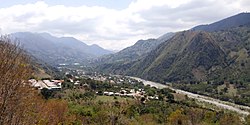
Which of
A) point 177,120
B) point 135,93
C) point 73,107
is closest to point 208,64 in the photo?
point 135,93

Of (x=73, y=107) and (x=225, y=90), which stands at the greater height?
(x=73, y=107)

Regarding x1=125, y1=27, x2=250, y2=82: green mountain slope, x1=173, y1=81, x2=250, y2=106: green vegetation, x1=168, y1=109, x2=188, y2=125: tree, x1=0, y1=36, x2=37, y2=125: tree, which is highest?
x1=0, y1=36, x2=37, y2=125: tree

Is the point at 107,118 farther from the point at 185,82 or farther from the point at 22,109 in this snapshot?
the point at 185,82

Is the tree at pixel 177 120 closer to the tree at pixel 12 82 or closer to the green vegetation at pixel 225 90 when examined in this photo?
the tree at pixel 12 82

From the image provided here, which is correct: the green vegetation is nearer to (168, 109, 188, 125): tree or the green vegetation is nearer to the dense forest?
the dense forest

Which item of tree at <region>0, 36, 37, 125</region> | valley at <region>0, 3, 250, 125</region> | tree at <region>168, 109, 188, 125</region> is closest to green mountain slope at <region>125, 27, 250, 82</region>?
valley at <region>0, 3, 250, 125</region>

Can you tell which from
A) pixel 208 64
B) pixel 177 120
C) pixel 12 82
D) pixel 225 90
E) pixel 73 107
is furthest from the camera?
pixel 208 64

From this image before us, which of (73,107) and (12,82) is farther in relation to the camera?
(73,107)

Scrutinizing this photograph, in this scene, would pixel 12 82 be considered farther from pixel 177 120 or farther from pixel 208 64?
pixel 208 64

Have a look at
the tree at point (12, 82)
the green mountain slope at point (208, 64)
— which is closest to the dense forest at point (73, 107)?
the tree at point (12, 82)

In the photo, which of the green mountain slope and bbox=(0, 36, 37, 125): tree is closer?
bbox=(0, 36, 37, 125): tree

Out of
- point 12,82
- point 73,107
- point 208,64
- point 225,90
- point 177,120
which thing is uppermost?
point 12,82

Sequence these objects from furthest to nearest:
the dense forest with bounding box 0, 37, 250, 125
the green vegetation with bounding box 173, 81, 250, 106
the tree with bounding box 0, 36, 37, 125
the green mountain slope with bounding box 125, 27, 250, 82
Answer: the green mountain slope with bounding box 125, 27, 250, 82 → the green vegetation with bounding box 173, 81, 250, 106 → the dense forest with bounding box 0, 37, 250, 125 → the tree with bounding box 0, 36, 37, 125
